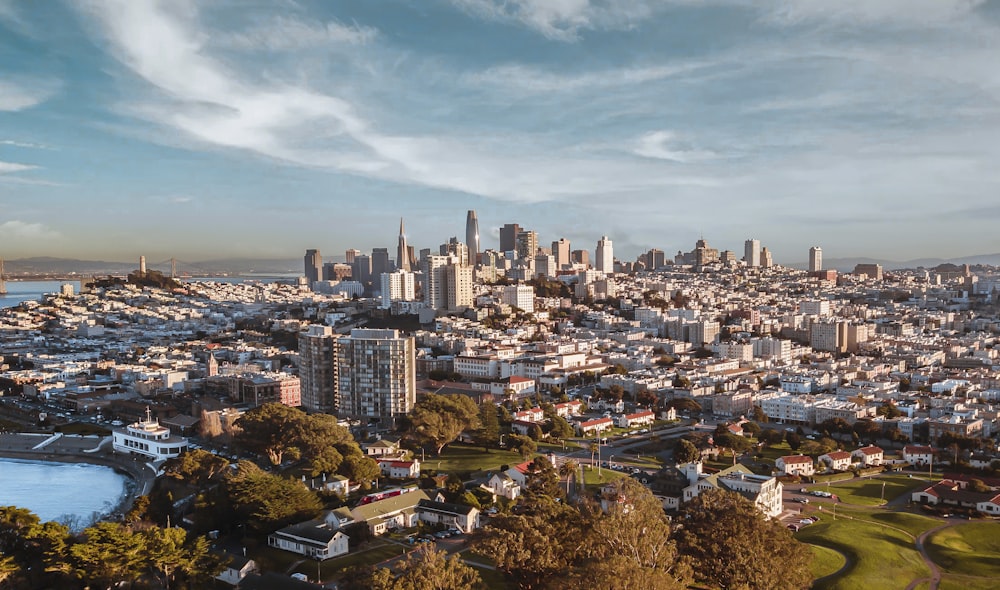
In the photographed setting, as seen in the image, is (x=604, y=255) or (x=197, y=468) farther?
(x=604, y=255)

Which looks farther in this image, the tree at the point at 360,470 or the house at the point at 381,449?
the house at the point at 381,449

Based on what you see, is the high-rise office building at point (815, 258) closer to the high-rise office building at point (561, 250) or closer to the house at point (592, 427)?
the high-rise office building at point (561, 250)

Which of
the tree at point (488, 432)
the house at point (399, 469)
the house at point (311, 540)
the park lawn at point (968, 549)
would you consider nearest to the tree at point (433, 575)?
the house at point (311, 540)

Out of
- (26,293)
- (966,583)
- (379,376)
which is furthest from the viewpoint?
(26,293)

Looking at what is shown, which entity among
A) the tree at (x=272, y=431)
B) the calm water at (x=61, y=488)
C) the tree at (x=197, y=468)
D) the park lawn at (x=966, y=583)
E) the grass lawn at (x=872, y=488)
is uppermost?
Answer: the tree at (x=272, y=431)

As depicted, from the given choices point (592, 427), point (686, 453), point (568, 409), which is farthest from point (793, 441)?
point (568, 409)

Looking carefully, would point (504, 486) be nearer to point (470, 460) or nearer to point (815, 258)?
point (470, 460)
